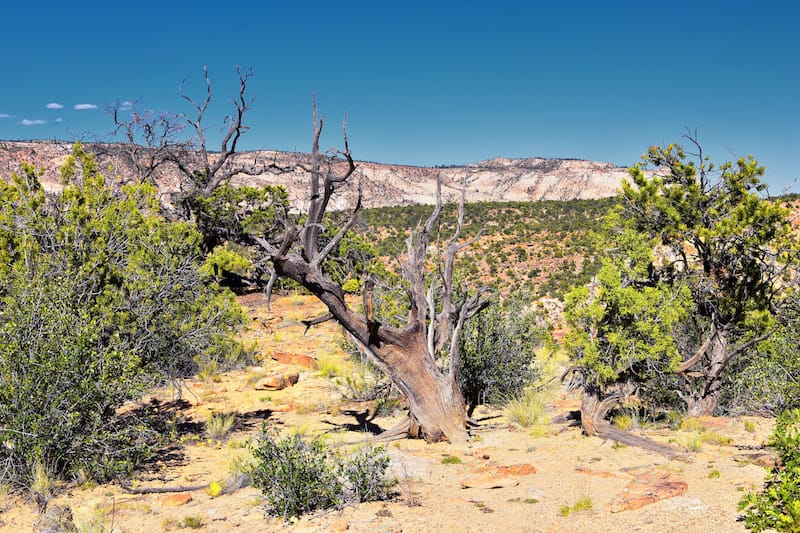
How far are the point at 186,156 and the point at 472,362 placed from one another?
14363 millimetres

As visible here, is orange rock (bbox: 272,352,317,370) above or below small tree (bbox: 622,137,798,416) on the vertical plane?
below

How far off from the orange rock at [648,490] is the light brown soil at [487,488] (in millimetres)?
27

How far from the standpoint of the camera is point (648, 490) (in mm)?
5262

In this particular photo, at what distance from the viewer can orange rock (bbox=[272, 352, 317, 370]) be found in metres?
13.1

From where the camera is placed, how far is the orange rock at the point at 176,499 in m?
5.88

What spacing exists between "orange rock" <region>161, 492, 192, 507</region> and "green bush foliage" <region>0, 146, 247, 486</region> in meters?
0.64

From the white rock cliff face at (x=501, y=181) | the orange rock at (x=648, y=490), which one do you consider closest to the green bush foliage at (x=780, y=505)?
the orange rock at (x=648, y=490)

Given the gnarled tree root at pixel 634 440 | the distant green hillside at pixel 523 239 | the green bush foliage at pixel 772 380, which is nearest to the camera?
the gnarled tree root at pixel 634 440

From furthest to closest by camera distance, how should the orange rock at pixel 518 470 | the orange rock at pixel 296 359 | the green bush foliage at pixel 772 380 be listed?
1. the orange rock at pixel 296 359
2. the green bush foliage at pixel 772 380
3. the orange rock at pixel 518 470

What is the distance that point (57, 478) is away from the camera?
6.13 meters

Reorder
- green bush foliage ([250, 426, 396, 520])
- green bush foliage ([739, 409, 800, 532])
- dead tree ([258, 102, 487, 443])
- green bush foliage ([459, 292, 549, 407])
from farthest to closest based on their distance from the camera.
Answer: green bush foliage ([459, 292, 549, 407]) < dead tree ([258, 102, 487, 443]) < green bush foliage ([250, 426, 396, 520]) < green bush foliage ([739, 409, 800, 532])

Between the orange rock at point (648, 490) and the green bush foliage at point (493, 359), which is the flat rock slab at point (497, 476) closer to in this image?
the orange rock at point (648, 490)

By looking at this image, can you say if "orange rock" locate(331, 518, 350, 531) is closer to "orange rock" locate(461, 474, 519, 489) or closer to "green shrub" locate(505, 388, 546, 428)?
"orange rock" locate(461, 474, 519, 489)

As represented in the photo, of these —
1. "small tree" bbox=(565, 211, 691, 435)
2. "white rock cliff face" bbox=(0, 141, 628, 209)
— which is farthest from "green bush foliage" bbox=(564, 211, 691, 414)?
"white rock cliff face" bbox=(0, 141, 628, 209)
